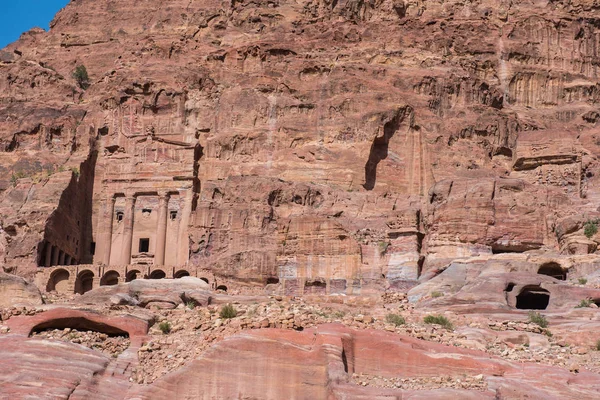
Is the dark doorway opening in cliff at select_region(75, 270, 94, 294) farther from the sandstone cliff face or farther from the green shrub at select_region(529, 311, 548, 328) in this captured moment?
the green shrub at select_region(529, 311, 548, 328)

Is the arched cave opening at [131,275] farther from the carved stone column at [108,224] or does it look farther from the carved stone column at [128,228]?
the carved stone column at [108,224]

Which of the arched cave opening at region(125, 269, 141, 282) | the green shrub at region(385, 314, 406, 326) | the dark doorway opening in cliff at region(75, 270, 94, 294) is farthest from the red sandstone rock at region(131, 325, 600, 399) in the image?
the dark doorway opening in cliff at region(75, 270, 94, 294)

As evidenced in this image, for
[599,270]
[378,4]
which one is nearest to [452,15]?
[378,4]

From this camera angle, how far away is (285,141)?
89.8m

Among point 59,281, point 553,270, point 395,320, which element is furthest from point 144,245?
point 395,320

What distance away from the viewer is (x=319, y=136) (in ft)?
292

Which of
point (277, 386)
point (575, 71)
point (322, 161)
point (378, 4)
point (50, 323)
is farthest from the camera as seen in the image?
point (378, 4)

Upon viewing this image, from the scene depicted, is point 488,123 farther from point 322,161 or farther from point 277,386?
point 277,386

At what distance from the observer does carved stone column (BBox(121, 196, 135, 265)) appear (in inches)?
3406

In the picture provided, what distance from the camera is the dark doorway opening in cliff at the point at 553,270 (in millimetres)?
61744

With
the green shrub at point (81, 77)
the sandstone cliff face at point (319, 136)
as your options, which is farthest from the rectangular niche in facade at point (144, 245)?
the green shrub at point (81, 77)

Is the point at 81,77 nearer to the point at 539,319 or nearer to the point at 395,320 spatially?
the point at 539,319

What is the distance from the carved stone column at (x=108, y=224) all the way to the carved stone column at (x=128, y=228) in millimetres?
1256

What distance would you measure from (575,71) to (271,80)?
29.9 m
